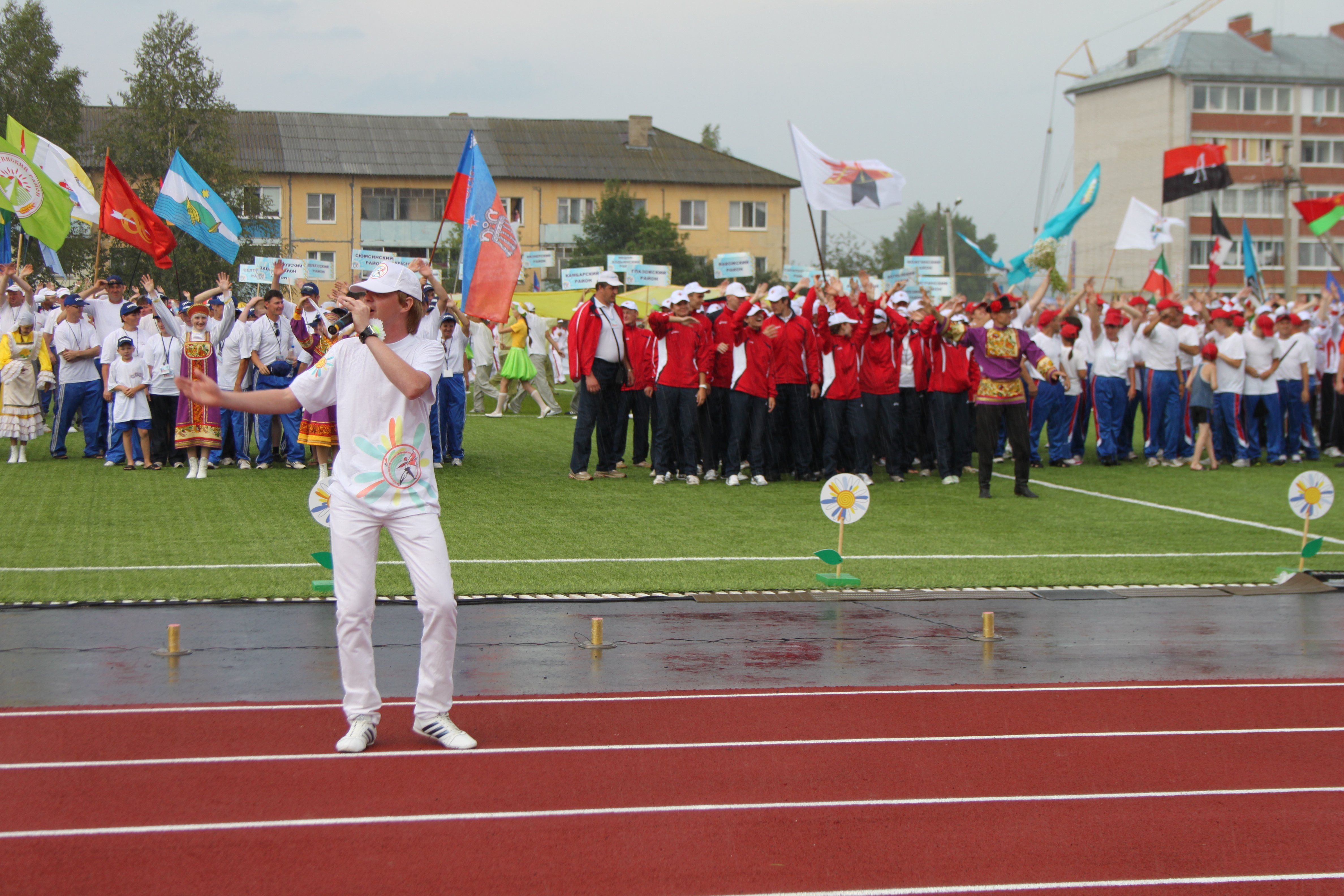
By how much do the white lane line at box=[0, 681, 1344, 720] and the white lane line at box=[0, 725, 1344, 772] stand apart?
658 mm

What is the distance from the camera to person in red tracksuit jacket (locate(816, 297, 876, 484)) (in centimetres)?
1522

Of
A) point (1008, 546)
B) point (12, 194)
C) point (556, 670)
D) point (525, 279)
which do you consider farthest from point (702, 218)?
point (556, 670)

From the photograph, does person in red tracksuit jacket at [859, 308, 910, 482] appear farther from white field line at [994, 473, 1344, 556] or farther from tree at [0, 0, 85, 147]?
tree at [0, 0, 85, 147]

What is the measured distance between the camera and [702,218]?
66750 mm

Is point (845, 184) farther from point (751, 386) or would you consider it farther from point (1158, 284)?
point (1158, 284)

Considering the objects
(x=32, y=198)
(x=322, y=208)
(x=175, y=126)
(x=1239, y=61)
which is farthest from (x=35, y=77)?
(x=1239, y=61)

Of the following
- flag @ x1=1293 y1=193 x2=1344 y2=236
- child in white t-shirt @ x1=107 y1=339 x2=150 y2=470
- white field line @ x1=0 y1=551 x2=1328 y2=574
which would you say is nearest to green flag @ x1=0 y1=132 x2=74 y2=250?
child in white t-shirt @ x1=107 y1=339 x2=150 y2=470

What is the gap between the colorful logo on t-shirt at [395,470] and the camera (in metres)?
5.50

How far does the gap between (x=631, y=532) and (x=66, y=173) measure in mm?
10761

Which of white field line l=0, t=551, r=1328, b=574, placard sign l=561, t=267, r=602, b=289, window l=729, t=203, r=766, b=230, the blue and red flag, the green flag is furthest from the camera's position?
window l=729, t=203, r=766, b=230

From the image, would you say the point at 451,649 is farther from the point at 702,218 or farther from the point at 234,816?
the point at 702,218

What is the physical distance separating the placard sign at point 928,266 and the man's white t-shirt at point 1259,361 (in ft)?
15.4

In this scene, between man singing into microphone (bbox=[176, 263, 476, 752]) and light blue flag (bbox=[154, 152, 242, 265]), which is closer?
man singing into microphone (bbox=[176, 263, 476, 752])

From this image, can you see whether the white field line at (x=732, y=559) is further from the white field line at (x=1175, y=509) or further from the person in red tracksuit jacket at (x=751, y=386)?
the person in red tracksuit jacket at (x=751, y=386)
